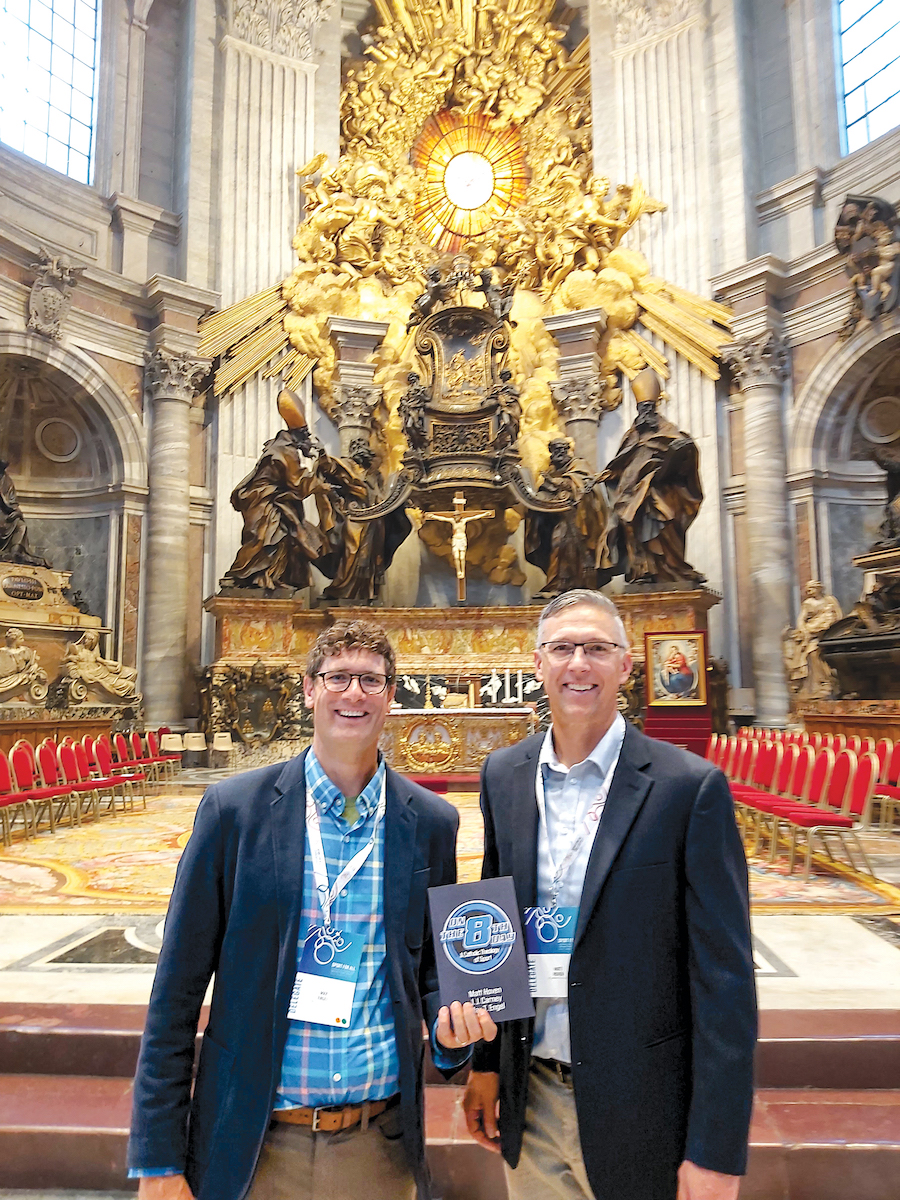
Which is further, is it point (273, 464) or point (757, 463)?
point (757, 463)

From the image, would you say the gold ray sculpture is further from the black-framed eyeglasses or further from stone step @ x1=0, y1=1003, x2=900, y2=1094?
the black-framed eyeglasses

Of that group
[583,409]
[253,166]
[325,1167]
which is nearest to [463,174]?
[253,166]

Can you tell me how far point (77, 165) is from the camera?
1662 centimetres

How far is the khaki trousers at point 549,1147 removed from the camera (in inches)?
62.8

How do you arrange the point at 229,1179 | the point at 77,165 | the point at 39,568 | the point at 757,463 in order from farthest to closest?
the point at 77,165 < the point at 757,463 < the point at 39,568 < the point at 229,1179

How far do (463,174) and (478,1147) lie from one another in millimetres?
20997

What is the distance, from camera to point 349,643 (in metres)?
1.78

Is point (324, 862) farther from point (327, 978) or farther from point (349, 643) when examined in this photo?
point (349, 643)

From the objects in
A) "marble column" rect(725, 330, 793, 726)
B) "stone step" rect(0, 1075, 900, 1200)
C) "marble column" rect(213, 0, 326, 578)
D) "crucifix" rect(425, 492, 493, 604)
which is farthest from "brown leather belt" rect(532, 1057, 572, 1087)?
"marble column" rect(213, 0, 326, 578)

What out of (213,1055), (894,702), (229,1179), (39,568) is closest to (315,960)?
(213,1055)

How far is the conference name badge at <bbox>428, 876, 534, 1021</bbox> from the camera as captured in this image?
56.9 inches

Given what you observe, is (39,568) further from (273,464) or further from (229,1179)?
(229,1179)

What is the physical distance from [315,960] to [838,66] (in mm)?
19456

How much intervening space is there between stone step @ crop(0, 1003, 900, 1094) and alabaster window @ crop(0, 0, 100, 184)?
16262mm
